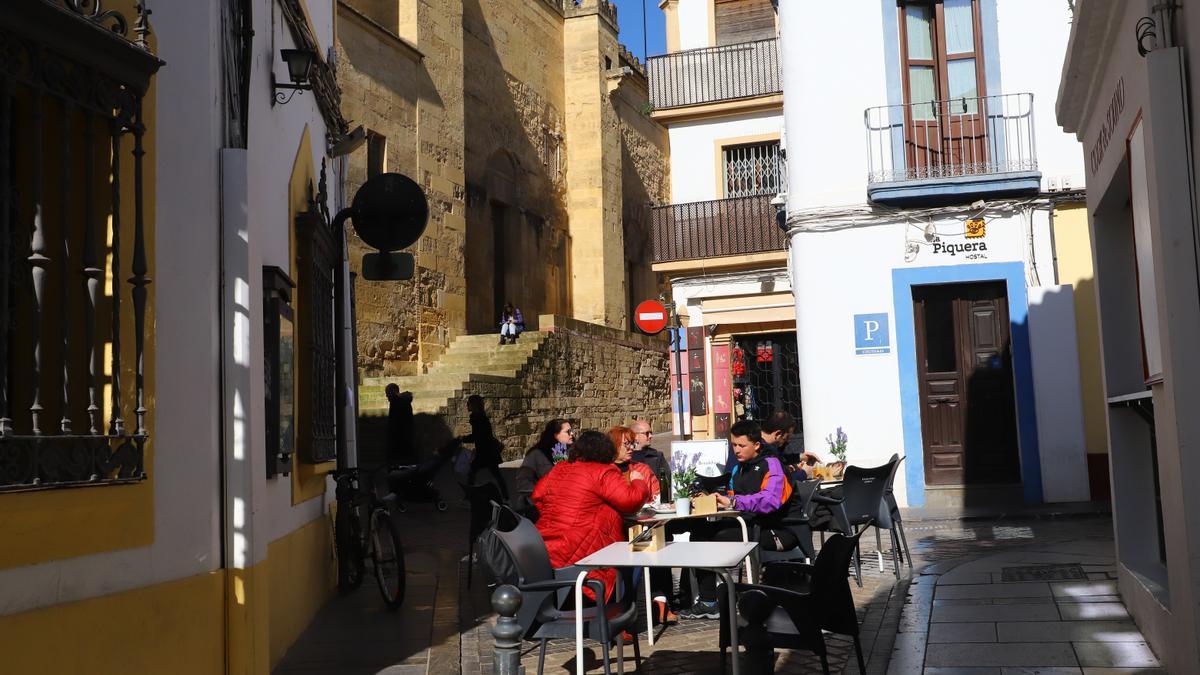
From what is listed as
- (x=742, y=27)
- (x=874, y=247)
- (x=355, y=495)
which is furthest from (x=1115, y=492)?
(x=742, y=27)

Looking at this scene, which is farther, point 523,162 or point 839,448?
point 523,162

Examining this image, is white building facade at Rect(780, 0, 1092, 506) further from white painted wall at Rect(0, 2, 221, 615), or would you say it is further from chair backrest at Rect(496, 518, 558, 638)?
white painted wall at Rect(0, 2, 221, 615)

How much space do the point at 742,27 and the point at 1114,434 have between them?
20227 millimetres

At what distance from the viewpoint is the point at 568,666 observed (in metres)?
6.59

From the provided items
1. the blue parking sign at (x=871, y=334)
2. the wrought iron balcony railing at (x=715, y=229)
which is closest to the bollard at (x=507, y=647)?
the blue parking sign at (x=871, y=334)

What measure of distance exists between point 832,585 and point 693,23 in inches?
868

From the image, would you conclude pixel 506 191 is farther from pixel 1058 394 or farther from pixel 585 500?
pixel 585 500

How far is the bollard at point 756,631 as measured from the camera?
5227mm

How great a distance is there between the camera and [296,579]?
746 cm

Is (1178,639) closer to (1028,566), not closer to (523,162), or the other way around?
(1028,566)

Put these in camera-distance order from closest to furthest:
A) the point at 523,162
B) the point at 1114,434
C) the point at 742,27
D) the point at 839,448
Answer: the point at 1114,434 → the point at 839,448 → the point at 742,27 → the point at 523,162

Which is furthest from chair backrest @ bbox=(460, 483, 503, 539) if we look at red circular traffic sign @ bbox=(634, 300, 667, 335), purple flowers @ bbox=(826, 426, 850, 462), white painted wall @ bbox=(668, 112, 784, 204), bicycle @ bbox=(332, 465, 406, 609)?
white painted wall @ bbox=(668, 112, 784, 204)

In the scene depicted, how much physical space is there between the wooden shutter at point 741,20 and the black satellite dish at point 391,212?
18.2m

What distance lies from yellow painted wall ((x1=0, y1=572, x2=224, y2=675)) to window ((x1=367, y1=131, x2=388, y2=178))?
1931cm
